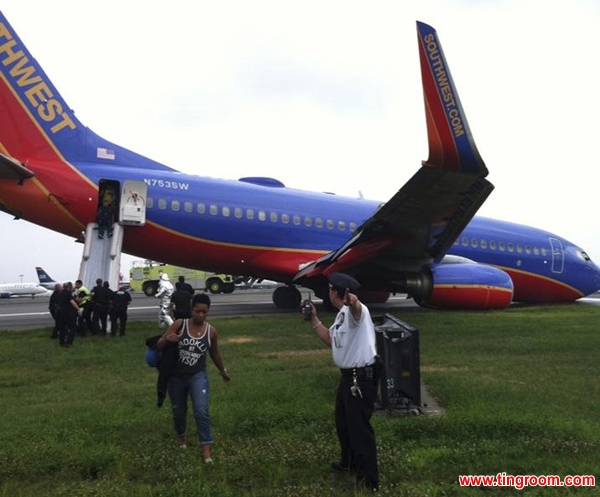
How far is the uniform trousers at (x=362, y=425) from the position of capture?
13.9 ft

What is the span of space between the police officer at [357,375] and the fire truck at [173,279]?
37.5m

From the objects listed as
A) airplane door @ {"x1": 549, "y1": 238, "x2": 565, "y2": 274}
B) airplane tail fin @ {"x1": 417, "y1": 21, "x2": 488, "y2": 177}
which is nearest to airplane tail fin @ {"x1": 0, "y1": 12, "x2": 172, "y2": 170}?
airplane tail fin @ {"x1": 417, "y1": 21, "x2": 488, "y2": 177}

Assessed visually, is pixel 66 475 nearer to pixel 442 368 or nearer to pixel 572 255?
pixel 442 368

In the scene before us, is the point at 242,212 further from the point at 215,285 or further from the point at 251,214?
the point at 215,285

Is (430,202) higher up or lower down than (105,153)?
lower down

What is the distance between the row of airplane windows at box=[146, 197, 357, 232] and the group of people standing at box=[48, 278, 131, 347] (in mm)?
3716

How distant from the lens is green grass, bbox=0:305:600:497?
14.6 feet

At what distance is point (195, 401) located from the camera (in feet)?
16.2

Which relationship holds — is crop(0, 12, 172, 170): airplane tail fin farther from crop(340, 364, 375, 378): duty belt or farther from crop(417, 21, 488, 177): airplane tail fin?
crop(340, 364, 375, 378): duty belt

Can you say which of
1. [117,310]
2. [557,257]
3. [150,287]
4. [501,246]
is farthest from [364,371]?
[150,287]

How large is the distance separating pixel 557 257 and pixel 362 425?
1995cm

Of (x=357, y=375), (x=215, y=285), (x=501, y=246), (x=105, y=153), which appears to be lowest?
(x=357, y=375)

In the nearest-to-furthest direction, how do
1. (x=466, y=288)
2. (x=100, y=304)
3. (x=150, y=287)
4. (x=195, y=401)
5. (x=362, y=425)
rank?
(x=362, y=425) → (x=195, y=401) → (x=100, y=304) → (x=466, y=288) → (x=150, y=287)

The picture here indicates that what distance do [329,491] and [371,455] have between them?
43 cm
